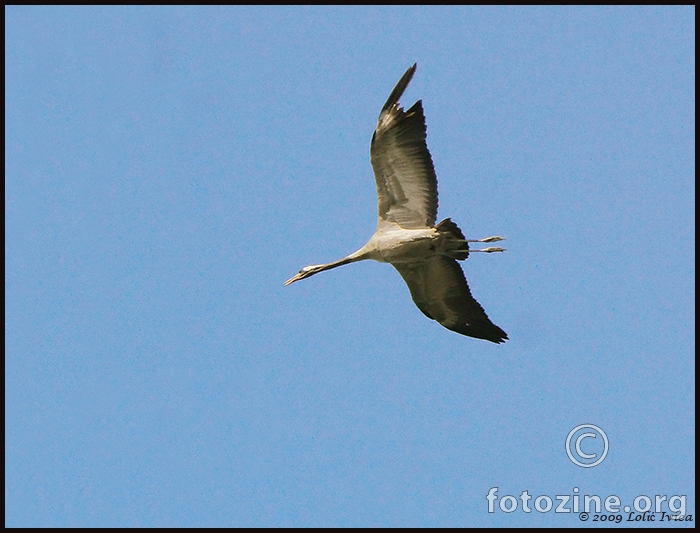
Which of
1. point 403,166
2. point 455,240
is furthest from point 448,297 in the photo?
point 403,166

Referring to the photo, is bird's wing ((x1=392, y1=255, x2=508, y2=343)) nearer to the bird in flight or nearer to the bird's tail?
the bird in flight

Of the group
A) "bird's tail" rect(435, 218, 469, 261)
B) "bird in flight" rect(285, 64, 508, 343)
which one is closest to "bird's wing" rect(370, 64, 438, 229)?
"bird in flight" rect(285, 64, 508, 343)

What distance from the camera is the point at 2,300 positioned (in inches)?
729

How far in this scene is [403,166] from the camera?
18.6 m

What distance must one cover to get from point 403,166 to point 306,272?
8.38ft

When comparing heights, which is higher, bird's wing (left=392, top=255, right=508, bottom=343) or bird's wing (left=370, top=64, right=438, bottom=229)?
bird's wing (left=370, top=64, right=438, bottom=229)

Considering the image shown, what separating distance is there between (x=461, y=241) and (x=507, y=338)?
2103mm

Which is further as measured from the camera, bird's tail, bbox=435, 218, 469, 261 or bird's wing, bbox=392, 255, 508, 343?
bird's wing, bbox=392, 255, 508, 343

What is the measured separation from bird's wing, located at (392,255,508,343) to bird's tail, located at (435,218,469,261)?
1.10 ft

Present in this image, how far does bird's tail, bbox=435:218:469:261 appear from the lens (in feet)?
60.4

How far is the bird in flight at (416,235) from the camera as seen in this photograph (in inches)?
723

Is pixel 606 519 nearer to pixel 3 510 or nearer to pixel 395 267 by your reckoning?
pixel 395 267

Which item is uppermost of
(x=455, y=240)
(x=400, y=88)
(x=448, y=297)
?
(x=400, y=88)

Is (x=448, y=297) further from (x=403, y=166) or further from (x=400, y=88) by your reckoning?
(x=400, y=88)
